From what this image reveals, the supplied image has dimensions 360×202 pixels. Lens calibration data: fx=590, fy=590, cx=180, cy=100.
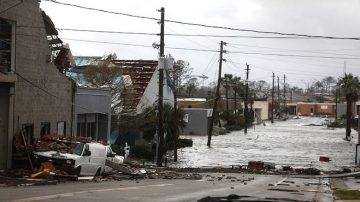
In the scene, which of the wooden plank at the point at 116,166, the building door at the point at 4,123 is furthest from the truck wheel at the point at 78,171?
the building door at the point at 4,123

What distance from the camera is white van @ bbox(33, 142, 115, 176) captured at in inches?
913

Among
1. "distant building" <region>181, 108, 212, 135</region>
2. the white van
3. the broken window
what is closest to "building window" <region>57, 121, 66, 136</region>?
the white van

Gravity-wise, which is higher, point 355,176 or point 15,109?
point 15,109

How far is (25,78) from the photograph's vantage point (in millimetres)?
25109

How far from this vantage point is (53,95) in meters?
29.6

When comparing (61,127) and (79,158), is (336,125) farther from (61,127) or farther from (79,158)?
(79,158)

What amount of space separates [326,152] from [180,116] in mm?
17532

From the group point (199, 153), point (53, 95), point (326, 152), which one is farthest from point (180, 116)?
point (53, 95)

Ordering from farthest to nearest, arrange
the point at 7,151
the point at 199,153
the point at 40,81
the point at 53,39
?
the point at 199,153
the point at 53,39
the point at 40,81
the point at 7,151

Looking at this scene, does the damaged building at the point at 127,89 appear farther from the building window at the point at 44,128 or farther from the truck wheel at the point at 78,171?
the truck wheel at the point at 78,171

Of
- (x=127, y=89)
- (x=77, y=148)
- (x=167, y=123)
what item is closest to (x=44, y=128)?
(x=77, y=148)

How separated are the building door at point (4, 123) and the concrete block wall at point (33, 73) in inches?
21.8

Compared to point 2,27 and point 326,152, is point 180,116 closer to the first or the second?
point 326,152

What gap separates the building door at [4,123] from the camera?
23250mm
